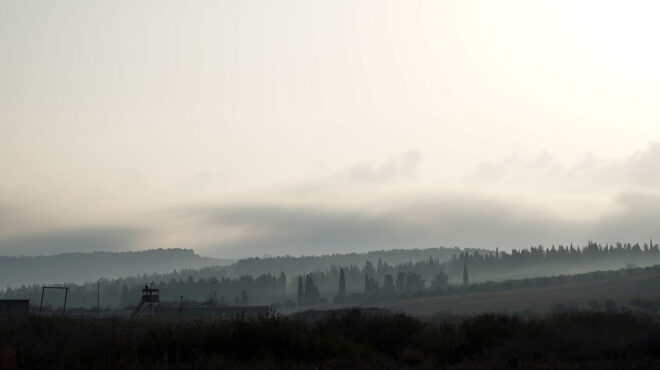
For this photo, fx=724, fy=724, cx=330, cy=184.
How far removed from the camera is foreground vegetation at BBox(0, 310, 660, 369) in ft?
68.8

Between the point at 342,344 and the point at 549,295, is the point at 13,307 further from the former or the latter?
the point at 549,295

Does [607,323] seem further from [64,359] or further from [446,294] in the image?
[446,294]

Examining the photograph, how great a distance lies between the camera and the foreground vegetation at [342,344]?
21.0 m

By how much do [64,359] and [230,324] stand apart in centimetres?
582

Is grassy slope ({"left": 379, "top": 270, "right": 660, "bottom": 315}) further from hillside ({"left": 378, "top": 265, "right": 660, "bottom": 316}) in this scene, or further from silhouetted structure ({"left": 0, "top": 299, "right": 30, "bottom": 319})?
silhouetted structure ({"left": 0, "top": 299, "right": 30, "bottom": 319})

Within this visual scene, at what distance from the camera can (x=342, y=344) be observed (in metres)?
23.8

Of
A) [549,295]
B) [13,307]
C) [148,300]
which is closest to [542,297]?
[549,295]

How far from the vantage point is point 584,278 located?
175 m

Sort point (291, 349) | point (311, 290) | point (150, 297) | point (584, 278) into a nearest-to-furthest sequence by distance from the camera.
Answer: point (291, 349), point (150, 297), point (584, 278), point (311, 290)

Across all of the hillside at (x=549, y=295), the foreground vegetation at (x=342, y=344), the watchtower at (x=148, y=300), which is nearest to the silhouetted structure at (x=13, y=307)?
the watchtower at (x=148, y=300)

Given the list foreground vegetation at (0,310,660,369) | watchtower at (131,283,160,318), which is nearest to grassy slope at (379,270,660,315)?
watchtower at (131,283,160,318)

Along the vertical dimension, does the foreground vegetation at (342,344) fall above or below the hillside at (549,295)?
below

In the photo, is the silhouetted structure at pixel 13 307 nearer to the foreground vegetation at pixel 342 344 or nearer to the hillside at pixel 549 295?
the foreground vegetation at pixel 342 344

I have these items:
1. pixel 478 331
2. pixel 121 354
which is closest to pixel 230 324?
pixel 121 354
